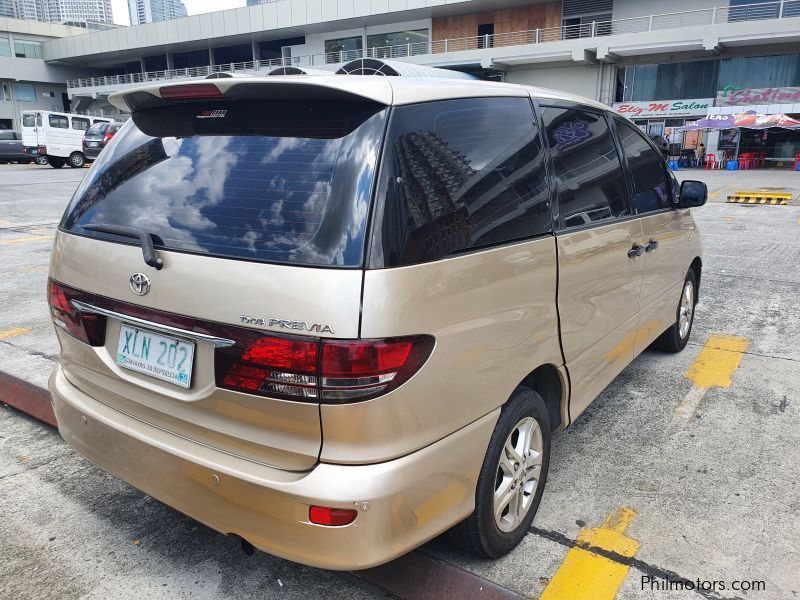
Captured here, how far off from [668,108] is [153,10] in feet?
367

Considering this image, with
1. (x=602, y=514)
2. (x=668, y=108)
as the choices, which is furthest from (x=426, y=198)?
(x=668, y=108)

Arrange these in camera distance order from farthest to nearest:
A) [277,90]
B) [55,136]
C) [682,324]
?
[55,136] → [682,324] → [277,90]

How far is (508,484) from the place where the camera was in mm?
2404

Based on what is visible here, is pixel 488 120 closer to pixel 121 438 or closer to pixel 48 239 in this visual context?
pixel 121 438

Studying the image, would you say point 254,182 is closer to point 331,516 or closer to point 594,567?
point 331,516

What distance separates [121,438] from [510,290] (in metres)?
1.51

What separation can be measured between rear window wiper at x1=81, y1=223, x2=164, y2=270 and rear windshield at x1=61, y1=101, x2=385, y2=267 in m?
0.02

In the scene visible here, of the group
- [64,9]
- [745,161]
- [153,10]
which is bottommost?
[745,161]

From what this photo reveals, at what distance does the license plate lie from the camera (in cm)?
201

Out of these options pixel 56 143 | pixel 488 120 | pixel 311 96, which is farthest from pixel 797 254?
pixel 56 143

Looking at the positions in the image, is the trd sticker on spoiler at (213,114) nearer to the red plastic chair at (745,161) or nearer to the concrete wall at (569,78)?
the red plastic chair at (745,161)

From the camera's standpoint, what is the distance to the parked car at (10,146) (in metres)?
28.3

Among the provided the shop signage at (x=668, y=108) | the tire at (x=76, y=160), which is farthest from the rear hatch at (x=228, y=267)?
the shop signage at (x=668, y=108)

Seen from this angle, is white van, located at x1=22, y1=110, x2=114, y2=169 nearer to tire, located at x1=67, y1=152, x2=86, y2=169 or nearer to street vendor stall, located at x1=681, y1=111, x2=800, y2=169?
tire, located at x1=67, y1=152, x2=86, y2=169
